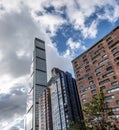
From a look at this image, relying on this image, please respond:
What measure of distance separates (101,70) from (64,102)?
167 feet

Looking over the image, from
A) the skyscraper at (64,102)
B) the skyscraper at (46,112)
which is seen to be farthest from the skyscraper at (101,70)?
the skyscraper at (46,112)

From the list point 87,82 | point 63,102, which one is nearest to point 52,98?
point 63,102

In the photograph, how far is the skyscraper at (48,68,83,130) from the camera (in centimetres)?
9819

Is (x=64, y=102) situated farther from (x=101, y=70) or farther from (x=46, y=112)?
(x=101, y=70)

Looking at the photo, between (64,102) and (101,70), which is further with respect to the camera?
(64,102)

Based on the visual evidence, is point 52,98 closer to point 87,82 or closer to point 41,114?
point 41,114

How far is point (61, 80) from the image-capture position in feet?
383

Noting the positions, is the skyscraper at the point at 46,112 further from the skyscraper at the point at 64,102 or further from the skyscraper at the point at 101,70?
the skyscraper at the point at 101,70

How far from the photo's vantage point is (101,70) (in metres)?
60.4

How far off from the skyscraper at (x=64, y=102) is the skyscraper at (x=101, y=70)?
38.0 metres

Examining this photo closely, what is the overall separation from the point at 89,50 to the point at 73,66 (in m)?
11.5

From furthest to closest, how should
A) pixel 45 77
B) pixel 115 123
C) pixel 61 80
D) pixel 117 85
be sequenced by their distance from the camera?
pixel 45 77 < pixel 61 80 < pixel 117 85 < pixel 115 123

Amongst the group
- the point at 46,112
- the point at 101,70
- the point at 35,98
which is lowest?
the point at 46,112

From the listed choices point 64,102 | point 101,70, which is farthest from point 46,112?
→ point 101,70
